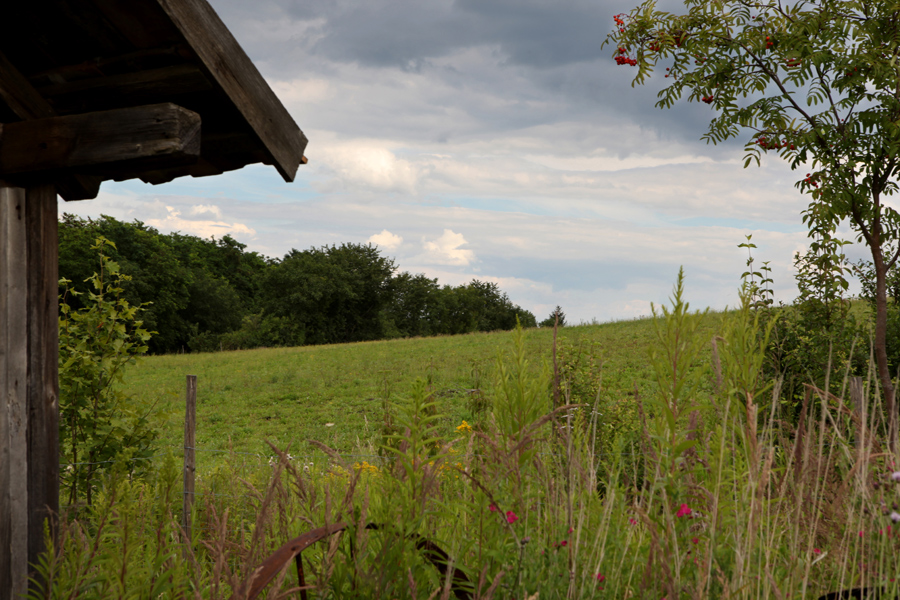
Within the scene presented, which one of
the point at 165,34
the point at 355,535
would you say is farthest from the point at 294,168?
the point at 355,535

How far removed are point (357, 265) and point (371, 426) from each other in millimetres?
41087

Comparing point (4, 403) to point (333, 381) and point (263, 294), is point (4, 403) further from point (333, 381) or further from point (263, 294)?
point (263, 294)

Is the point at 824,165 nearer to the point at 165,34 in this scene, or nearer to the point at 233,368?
the point at 165,34

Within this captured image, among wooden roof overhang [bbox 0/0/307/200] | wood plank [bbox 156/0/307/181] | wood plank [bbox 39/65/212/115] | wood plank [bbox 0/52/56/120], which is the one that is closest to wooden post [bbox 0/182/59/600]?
wooden roof overhang [bbox 0/0/307/200]

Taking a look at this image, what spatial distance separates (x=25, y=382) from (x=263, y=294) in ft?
167

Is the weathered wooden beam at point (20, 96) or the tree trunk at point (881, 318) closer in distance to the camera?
the weathered wooden beam at point (20, 96)

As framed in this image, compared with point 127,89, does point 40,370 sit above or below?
below

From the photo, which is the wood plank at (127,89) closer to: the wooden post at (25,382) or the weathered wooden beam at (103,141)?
the weathered wooden beam at (103,141)

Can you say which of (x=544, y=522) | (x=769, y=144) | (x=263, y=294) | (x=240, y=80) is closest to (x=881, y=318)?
(x=769, y=144)

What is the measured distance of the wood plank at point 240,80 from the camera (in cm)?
245

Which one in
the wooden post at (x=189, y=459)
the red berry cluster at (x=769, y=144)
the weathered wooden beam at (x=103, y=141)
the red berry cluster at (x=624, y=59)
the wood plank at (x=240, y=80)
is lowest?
the wooden post at (x=189, y=459)

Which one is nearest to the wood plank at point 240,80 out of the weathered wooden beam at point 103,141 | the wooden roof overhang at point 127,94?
the wooden roof overhang at point 127,94

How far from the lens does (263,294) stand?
A: 5162cm

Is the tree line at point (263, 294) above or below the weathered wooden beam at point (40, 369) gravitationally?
above
